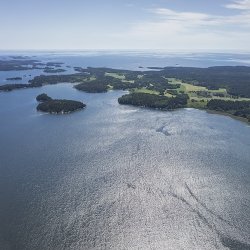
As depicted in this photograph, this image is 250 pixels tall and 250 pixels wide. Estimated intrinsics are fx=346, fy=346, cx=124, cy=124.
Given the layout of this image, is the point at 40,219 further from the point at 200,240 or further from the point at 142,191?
the point at 200,240

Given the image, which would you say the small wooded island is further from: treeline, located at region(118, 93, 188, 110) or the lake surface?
treeline, located at region(118, 93, 188, 110)

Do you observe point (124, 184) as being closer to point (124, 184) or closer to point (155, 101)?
point (124, 184)

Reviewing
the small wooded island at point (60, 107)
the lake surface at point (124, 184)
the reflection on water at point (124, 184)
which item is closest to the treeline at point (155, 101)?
the small wooded island at point (60, 107)

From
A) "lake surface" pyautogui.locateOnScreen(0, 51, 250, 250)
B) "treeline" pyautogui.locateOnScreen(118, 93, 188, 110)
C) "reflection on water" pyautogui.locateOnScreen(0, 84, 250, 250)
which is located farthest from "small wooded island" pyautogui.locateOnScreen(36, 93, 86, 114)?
"treeline" pyautogui.locateOnScreen(118, 93, 188, 110)

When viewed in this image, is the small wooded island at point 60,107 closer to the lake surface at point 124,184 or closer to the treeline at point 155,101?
the lake surface at point 124,184

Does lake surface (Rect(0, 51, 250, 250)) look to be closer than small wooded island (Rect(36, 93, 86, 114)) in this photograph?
Yes
